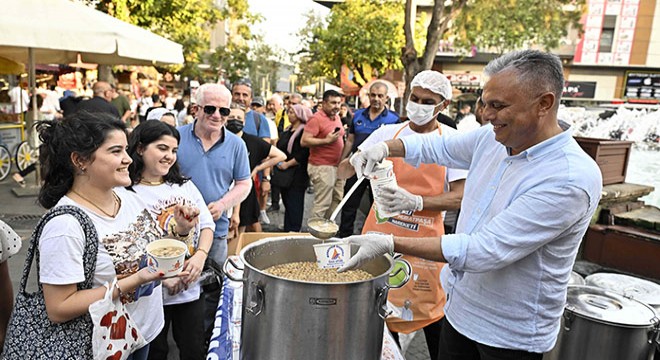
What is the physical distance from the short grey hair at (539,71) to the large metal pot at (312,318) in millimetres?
819

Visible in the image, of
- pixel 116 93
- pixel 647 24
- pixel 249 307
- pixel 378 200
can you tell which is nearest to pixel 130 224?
pixel 249 307

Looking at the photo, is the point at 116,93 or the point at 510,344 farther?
the point at 116,93

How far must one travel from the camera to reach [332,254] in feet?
5.33

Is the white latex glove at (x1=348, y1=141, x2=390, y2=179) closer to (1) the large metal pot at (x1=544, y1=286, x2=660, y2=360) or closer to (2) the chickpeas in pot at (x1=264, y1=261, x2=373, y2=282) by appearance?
(2) the chickpeas in pot at (x1=264, y1=261, x2=373, y2=282)

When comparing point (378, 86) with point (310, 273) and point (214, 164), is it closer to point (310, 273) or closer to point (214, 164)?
point (214, 164)

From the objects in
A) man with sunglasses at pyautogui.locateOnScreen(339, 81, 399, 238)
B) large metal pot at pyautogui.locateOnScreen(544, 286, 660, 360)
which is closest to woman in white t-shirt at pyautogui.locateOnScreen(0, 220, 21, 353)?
large metal pot at pyautogui.locateOnScreen(544, 286, 660, 360)

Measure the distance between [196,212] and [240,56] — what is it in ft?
124

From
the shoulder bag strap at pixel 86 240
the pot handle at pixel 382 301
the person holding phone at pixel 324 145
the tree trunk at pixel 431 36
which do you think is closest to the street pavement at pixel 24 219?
the person holding phone at pixel 324 145

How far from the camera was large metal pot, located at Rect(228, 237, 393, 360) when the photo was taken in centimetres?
137

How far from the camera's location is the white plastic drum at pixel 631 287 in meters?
2.53

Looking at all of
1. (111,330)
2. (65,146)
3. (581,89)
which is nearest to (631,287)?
(111,330)

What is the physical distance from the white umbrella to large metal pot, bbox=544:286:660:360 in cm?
532

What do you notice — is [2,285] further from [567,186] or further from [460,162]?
[567,186]

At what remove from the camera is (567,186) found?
4.77 feet
